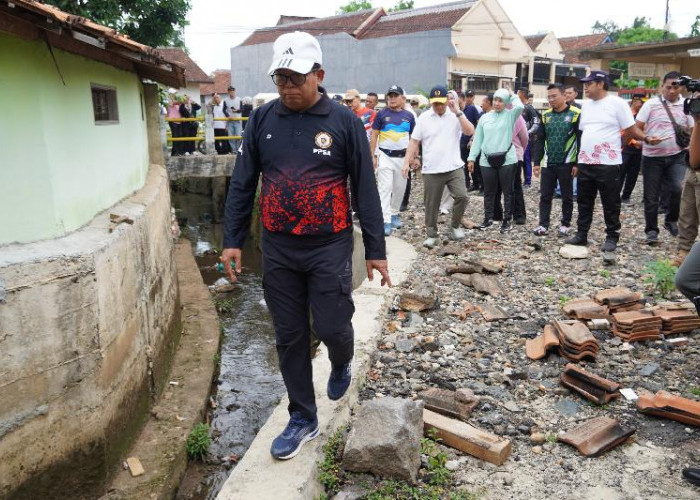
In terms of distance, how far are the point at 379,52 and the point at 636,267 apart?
86.2 ft

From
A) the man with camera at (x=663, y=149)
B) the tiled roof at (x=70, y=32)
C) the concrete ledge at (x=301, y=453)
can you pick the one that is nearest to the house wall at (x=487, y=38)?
the man with camera at (x=663, y=149)

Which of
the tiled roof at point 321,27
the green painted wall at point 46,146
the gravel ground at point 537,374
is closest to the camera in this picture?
the gravel ground at point 537,374

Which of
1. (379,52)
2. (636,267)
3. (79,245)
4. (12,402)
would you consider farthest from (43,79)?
(379,52)

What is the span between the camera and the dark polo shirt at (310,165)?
288 centimetres

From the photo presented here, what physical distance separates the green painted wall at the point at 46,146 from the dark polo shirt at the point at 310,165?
1760mm

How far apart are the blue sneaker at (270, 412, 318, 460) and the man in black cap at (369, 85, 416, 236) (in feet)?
16.4

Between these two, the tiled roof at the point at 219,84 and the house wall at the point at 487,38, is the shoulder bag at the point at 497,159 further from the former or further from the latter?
the tiled roof at the point at 219,84

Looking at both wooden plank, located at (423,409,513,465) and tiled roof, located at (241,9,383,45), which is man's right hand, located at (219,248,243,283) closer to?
wooden plank, located at (423,409,513,465)

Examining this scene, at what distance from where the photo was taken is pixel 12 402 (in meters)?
3.58

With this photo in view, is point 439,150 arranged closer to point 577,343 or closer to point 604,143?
point 604,143

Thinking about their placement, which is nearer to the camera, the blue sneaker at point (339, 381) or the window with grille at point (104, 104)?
the blue sneaker at point (339, 381)

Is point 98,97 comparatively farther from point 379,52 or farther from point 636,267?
point 379,52

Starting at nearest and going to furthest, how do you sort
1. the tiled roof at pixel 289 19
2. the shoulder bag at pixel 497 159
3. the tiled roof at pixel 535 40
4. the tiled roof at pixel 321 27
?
1. the shoulder bag at pixel 497 159
2. the tiled roof at pixel 321 27
3. the tiled roof at pixel 535 40
4. the tiled roof at pixel 289 19

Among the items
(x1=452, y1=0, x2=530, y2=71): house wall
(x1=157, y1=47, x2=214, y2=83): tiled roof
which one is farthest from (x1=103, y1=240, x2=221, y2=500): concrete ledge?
(x1=157, y1=47, x2=214, y2=83): tiled roof
